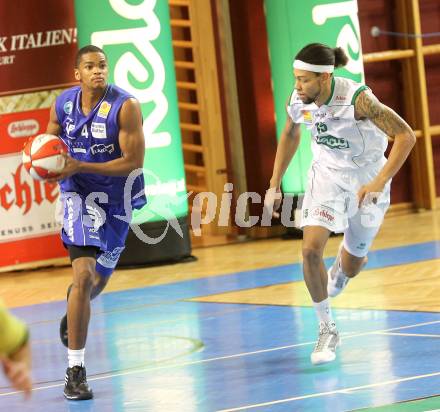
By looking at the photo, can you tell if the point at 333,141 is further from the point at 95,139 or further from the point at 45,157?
the point at 45,157

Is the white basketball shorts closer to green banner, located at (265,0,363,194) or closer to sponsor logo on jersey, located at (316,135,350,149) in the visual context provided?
sponsor logo on jersey, located at (316,135,350,149)

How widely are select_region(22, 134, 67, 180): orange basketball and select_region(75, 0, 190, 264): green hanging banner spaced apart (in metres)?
4.90

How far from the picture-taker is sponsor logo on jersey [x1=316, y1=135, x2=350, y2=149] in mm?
6648

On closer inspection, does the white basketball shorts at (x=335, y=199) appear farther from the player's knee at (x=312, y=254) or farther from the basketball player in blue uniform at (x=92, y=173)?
the basketball player in blue uniform at (x=92, y=173)

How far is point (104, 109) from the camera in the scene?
20.9ft

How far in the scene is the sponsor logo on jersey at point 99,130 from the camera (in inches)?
250

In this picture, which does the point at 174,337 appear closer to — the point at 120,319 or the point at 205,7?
the point at 120,319

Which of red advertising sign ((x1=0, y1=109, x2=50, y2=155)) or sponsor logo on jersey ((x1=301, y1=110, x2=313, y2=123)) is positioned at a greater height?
red advertising sign ((x1=0, y1=109, x2=50, y2=155))

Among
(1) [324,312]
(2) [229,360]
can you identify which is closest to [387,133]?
(1) [324,312]

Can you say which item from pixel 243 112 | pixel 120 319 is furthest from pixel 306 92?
pixel 243 112

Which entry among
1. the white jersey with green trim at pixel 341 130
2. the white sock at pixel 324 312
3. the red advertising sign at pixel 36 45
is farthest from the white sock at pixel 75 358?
the red advertising sign at pixel 36 45

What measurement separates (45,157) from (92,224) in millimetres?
478

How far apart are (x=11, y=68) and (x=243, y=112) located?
108 inches

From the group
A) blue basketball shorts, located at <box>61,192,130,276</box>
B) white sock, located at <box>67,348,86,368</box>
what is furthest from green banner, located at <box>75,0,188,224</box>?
white sock, located at <box>67,348,86,368</box>
